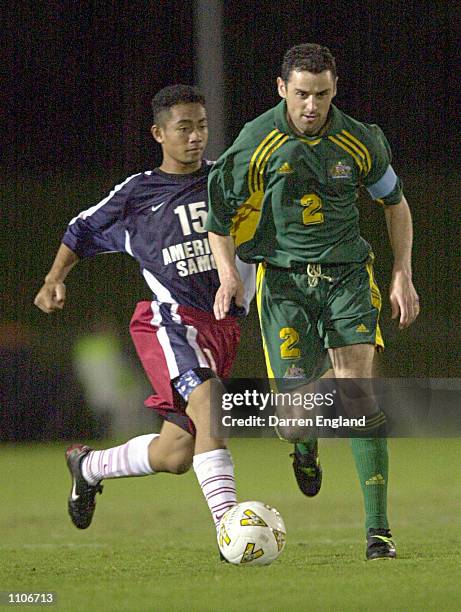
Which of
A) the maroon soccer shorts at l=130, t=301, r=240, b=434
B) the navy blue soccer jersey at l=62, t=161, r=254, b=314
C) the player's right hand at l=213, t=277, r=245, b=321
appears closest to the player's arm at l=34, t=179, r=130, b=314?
the navy blue soccer jersey at l=62, t=161, r=254, b=314

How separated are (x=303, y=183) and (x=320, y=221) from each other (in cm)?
17

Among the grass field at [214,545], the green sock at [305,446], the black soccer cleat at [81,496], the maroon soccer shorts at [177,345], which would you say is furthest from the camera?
the black soccer cleat at [81,496]

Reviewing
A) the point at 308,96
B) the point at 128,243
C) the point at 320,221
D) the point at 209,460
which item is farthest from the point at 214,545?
the point at 308,96

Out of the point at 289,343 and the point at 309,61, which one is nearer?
the point at 309,61

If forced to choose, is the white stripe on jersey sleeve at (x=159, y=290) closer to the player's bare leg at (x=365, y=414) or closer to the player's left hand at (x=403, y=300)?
the player's bare leg at (x=365, y=414)

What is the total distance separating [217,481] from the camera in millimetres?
5512

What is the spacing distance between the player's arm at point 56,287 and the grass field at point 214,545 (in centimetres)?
110

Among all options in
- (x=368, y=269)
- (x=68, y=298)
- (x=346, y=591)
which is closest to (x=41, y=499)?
(x=368, y=269)

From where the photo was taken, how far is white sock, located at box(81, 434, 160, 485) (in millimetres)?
6348

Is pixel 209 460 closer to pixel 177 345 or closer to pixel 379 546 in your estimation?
pixel 177 345

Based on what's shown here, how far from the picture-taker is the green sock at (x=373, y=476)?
539 centimetres

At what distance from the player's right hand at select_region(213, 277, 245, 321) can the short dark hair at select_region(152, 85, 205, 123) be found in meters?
1.13

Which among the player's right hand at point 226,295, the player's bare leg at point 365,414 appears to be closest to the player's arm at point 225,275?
the player's right hand at point 226,295

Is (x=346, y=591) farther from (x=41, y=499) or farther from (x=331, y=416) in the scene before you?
(x=41, y=499)
